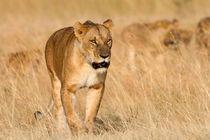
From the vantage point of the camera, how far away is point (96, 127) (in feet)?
18.6

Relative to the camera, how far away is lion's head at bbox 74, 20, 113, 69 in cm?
506

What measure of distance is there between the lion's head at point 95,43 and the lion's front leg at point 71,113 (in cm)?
46

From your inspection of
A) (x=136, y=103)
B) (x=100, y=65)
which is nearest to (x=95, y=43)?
(x=100, y=65)

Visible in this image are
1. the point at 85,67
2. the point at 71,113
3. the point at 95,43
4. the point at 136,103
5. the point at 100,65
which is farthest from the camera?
the point at 136,103

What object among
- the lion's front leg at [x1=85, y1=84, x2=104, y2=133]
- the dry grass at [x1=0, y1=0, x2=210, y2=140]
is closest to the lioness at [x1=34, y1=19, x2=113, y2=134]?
the lion's front leg at [x1=85, y1=84, x2=104, y2=133]

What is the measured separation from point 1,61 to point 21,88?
5.74ft

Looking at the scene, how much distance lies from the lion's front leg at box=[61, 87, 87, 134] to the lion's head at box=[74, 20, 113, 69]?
46 centimetres

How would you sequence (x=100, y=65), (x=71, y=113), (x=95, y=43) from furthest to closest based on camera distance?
1. (x=71, y=113)
2. (x=95, y=43)
3. (x=100, y=65)

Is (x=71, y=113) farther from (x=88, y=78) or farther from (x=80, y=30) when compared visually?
(x=80, y=30)

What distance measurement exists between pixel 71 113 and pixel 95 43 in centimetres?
84

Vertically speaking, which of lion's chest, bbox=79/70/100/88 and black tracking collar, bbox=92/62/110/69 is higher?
black tracking collar, bbox=92/62/110/69

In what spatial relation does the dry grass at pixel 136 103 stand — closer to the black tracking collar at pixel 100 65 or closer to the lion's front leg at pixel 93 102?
the lion's front leg at pixel 93 102

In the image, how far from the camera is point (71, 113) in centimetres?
552

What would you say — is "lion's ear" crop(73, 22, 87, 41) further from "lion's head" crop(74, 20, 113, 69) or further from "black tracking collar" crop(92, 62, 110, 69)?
"black tracking collar" crop(92, 62, 110, 69)
